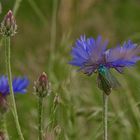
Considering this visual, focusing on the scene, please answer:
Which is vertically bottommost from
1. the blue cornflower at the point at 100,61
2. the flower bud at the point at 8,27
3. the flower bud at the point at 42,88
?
the flower bud at the point at 42,88

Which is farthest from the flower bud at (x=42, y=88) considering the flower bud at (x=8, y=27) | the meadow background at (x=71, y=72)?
the flower bud at (x=8, y=27)

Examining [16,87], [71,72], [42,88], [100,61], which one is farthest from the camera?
[71,72]

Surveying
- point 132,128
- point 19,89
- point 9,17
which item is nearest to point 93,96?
point 132,128

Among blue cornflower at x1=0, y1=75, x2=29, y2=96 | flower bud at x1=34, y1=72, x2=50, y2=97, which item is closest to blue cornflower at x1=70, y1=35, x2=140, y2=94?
flower bud at x1=34, y1=72, x2=50, y2=97

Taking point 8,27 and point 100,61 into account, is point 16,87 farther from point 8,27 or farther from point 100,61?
point 100,61

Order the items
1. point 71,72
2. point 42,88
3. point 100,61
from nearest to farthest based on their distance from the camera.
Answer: point 100,61
point 42,88
point 71,72

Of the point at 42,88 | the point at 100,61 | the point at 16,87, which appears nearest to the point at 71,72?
the point at 16,87

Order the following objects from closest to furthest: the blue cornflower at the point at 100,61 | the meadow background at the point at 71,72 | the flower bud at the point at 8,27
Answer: the blue cornflower at the point at 100,61 → the flower bud at the point at 8,27 → the meadow background at the point at 71,72

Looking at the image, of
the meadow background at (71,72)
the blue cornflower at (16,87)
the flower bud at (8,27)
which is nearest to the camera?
the flower bud at (8,27)

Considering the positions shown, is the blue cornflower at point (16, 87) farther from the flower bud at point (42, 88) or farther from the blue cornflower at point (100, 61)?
the blue cornflower at point (100, 61)

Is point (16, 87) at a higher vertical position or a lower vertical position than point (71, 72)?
lower
